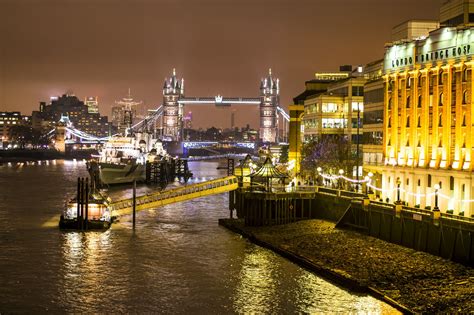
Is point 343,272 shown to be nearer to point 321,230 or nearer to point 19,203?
point 321,230

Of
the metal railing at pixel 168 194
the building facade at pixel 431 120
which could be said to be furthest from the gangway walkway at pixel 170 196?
the building facade at pixel 431 120

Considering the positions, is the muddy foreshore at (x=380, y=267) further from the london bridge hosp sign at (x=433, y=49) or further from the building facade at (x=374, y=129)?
the london bridge hosp sign at (x=433, y=49)

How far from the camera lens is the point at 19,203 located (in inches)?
2505

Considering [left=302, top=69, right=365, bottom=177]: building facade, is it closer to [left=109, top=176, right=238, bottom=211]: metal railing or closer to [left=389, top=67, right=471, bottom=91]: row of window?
[left=109, top=176, right=238, bottom=211]: metal railing

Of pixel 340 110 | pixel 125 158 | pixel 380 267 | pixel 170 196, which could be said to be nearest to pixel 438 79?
pixel 380 267

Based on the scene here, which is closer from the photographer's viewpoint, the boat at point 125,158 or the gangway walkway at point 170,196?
the gangway walkway at point 170,196

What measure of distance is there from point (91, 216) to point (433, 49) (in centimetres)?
2367

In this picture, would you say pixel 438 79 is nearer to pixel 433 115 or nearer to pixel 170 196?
pixel 433 115

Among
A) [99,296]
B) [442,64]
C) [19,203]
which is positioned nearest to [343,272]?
[99,296]

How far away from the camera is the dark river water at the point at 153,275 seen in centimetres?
2602

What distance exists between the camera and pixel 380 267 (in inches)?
1140

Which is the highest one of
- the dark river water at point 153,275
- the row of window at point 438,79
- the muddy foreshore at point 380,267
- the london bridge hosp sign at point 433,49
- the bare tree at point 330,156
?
the london bridge hosp sign at point 433,49

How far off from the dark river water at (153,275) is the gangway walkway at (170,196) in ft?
4.07

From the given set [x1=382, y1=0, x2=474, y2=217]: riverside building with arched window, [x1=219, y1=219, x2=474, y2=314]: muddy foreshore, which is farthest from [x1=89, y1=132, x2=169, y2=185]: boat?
[x1=219, y1=219, x2=474, y2=314]: muddy foreshore
